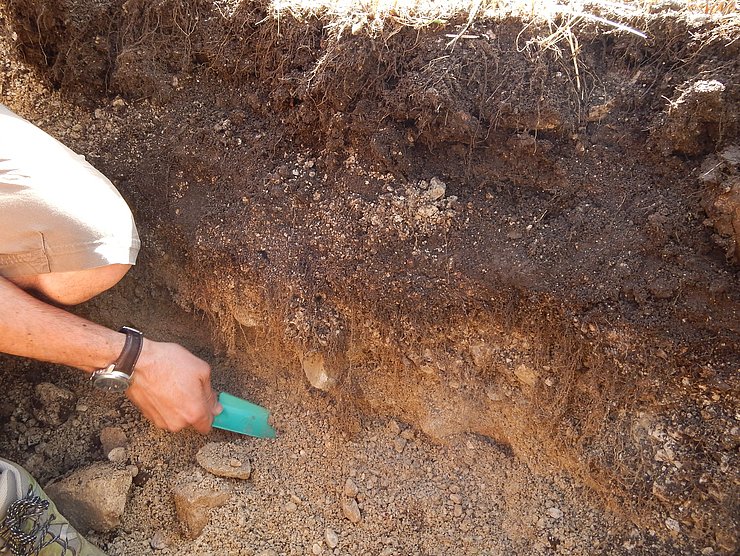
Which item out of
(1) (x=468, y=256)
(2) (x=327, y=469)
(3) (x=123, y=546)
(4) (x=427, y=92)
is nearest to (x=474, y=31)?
(4) (x=427, y=92)

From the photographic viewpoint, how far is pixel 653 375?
1.38 meters

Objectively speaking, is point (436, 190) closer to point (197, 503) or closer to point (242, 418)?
point (242, 418)

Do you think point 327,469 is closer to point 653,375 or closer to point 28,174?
point 653,375

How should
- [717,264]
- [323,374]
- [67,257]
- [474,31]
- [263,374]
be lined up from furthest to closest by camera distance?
[263,374] < [323,374] < [474,31] < [67,257] < [717,264]

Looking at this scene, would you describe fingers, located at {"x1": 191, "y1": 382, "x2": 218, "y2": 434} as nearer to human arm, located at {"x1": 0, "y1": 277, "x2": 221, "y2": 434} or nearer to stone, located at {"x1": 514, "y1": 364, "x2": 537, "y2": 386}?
human arm, located at {"x1": 0, "y1": 277, "x2": 221, "y2": 434}

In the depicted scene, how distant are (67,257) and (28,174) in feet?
0.72

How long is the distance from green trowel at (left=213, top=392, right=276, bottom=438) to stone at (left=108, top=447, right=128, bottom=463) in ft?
0.95

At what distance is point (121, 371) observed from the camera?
1517 mm

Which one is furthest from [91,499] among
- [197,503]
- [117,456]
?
[197,503]

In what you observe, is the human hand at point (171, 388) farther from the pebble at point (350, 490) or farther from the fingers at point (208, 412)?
the pebble at point (350, 490)

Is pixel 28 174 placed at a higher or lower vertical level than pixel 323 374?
higher

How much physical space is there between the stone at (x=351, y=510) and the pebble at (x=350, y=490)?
14 millimetres

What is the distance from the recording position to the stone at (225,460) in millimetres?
1646

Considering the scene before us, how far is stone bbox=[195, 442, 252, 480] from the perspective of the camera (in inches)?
64.8
